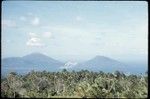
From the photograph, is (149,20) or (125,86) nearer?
(149,20)

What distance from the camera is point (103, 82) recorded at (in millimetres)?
16469

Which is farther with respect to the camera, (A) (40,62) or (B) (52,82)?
(A) (40,62)

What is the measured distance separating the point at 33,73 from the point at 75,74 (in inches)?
157

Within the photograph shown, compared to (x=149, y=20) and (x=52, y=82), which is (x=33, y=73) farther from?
(x=149, y=20)

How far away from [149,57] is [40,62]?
174 m

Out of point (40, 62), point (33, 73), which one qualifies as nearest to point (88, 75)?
point (33, 73)

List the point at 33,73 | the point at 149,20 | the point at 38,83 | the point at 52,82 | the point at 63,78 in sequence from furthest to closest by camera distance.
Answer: the point at 33,73 < the point at 63,78 < the point at 52,82 < the point at 38,83 < the point at 149,20

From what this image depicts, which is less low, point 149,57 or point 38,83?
point 149,57

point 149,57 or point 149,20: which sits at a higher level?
point 149,20

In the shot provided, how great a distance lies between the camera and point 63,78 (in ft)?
78.9

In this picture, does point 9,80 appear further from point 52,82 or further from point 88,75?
point 88,75

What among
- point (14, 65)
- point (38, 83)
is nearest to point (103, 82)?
point (38, 83)

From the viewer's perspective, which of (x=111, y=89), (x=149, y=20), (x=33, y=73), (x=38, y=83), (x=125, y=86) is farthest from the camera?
(x=33, y=73)

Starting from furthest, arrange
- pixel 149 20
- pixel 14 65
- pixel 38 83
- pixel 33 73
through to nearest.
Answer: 1. pixel 14 65
2. pixel 33 73
3. pixel 38 83
4. pixel 149 20
